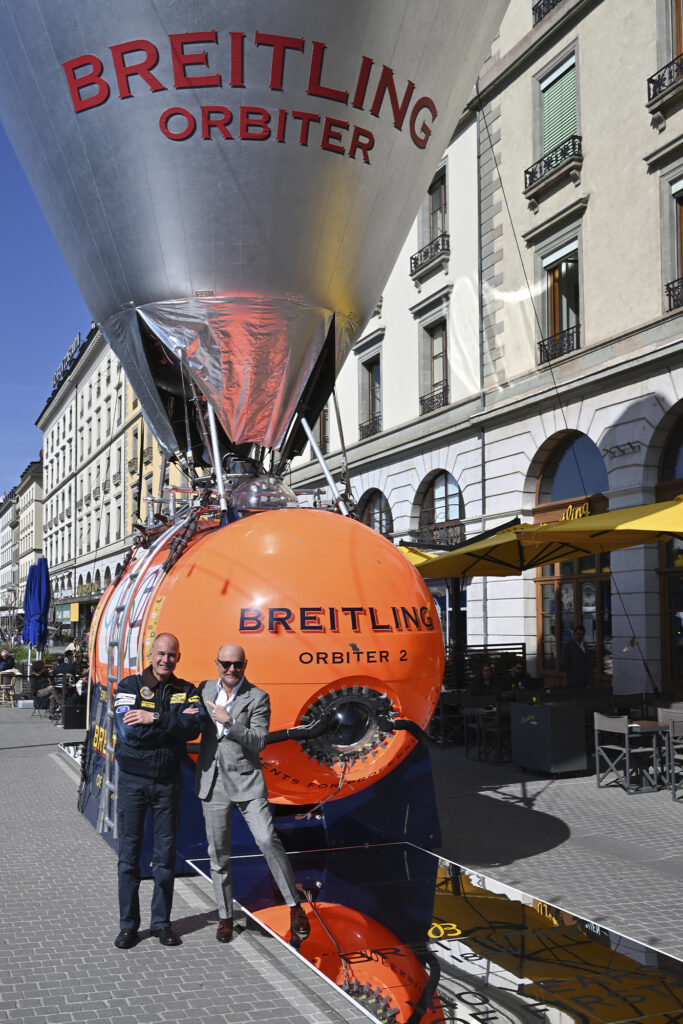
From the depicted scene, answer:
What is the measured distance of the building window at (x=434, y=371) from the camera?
24.5 metres

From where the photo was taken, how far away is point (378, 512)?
2805cm

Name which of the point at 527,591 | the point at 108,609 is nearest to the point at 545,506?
the point at 527,591

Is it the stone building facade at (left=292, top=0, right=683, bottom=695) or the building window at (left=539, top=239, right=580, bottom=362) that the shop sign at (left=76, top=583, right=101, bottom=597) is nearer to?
the stone building facade at (left=292, top=0, right=683, bottom=695)

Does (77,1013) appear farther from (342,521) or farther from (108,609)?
(108,609)

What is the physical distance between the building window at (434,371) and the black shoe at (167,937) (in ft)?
64.1

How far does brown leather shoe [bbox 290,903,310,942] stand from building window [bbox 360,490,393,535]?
20.9m

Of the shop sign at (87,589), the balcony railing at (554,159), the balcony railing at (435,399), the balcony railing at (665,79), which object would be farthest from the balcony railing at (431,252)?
the shop sign at (87,589)

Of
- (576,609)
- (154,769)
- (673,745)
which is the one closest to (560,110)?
(576,609)

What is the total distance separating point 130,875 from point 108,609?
142 inches

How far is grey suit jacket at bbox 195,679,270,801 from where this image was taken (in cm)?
570

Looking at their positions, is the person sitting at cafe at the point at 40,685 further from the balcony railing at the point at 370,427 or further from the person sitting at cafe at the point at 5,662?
the balcony railing at the point at 370,427

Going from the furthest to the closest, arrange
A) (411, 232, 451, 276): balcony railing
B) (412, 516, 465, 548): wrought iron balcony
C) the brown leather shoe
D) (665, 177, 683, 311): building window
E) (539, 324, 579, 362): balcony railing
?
(411, 232, 451, 276): balcony railing
(412, 516, 465, 548): wrought iron balcony
(539, 324, 579, 362): balcony railing
(665, 177, 683, 311): building window
the brown leather shoe

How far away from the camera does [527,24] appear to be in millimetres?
21156

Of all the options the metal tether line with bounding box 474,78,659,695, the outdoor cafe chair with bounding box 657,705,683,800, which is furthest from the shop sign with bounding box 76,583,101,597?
the outdoor cafe chair with bounding box 657,705,683,800
